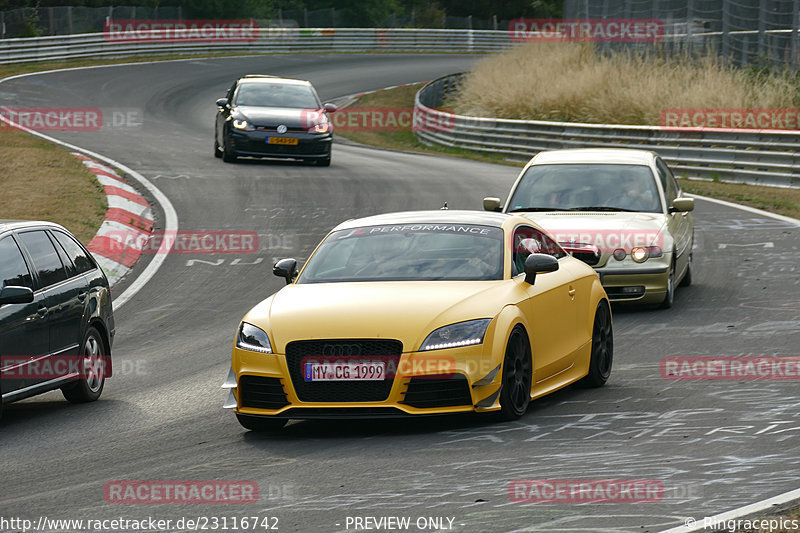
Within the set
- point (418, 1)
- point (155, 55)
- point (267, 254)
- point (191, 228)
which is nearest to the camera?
point (267, 254)

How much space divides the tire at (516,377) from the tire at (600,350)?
128 cm

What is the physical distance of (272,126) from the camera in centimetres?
2705

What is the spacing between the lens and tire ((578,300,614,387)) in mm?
10070

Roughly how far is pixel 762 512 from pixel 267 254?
12776mm

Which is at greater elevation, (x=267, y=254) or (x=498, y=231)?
(x=498, y=231)

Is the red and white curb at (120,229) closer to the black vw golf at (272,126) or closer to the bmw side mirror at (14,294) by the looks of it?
the black vw golf at (272,126)

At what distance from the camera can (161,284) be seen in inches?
646

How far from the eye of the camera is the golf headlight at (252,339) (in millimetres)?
8453

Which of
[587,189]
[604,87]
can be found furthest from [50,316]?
[604,87]

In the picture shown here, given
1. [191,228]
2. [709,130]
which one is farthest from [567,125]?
[191,228]

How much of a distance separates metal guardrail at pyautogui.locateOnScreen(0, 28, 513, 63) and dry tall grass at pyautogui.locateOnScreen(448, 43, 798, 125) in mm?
18086

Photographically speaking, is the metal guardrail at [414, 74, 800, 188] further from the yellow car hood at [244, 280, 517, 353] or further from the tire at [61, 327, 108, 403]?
the yellow car hood at [244, 280, 517, 353]

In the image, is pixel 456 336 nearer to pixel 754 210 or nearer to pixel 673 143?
pixel 754 210

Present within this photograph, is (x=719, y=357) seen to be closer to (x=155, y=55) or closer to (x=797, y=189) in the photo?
(x=797, y=189)
